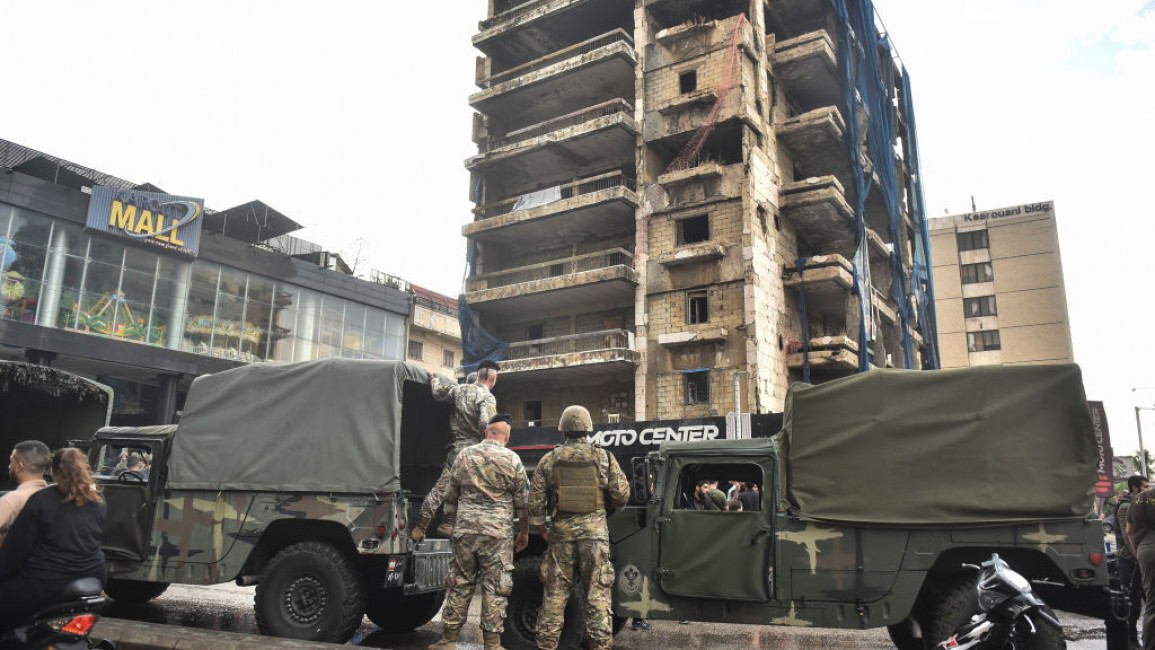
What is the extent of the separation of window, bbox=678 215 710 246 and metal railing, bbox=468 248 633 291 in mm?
2127

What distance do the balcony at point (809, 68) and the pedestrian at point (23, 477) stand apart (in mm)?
30089

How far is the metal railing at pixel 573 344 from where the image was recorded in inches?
1143

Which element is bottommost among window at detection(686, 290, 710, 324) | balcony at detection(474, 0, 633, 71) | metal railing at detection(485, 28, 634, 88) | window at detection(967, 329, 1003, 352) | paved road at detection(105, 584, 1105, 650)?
paved road at detection(105, 584, 1105, 650)

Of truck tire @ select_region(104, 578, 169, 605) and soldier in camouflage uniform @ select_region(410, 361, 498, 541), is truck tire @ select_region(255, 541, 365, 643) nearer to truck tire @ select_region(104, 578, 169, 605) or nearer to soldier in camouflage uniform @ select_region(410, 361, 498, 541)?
soldier in camouflage uniform @ select_region(410, 361, 498, 541)

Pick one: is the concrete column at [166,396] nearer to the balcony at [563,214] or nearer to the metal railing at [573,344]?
the balcony at [563,214]

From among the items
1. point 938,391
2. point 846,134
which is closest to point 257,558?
point 938,391

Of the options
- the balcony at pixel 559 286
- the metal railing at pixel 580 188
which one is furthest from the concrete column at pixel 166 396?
the metal railing at pixel 580 188

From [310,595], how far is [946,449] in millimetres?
5437

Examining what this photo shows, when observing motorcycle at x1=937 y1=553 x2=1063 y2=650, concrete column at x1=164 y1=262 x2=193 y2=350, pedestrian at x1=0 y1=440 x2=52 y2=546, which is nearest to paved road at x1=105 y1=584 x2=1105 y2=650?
motorcycle at x1=937 y1=553 x2=1063 y2=650

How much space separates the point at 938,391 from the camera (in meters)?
6.20

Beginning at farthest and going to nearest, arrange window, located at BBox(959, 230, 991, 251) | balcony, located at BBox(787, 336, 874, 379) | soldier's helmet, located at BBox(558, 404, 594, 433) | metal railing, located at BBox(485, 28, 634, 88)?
window, located at BBox(959, 230, 991, 251) → metal railing, located at BBox(485, 28, 634, 88) → balcony, located at BBox(787, 336, 874, 379) → soldier's helmet, located at BBox(558, 404, 594, 433)

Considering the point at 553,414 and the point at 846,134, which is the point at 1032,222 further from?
the point at 553,414

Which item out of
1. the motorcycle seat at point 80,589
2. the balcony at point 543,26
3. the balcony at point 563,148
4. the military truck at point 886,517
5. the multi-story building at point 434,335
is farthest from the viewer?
the multi-story building at point 434,335

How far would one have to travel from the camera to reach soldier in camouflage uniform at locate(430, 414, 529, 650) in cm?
614
